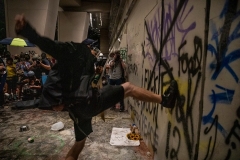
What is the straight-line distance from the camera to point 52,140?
3818 millimetres

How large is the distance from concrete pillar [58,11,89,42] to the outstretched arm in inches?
720

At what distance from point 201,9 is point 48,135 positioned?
12.9 feet

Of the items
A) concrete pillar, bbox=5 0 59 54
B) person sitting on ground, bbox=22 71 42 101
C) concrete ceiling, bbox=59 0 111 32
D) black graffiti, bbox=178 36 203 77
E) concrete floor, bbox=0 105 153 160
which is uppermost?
concrete ceiling, bbox=59 0 111 32

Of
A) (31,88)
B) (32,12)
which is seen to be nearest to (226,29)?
(31,88)

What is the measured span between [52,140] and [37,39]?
2.60 metres

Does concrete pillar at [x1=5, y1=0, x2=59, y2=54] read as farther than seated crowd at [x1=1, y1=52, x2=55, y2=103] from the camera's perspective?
Yes

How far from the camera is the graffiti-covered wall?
53.3 inches

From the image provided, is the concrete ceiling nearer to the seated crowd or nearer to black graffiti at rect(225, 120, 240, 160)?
the seated crowd

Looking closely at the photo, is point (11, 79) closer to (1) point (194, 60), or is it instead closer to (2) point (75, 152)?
(2) point (75, 152)

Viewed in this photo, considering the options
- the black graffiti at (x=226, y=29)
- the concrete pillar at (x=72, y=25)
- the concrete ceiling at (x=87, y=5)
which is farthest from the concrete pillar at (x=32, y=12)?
the black graffiti at (x=226, y=29)

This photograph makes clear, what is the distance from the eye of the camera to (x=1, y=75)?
208 inches

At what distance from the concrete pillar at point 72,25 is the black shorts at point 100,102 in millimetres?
18317

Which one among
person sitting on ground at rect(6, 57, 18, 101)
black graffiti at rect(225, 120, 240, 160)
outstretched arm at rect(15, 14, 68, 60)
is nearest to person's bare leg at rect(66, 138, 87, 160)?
outstretched arm at rect(15, 14, 68, 60)

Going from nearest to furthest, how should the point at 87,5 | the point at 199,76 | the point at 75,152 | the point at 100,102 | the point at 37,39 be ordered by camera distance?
the point at 199,76 → the point at 37,39 → the point at 100,102 → the point at 75,152 → the point at 87,5
